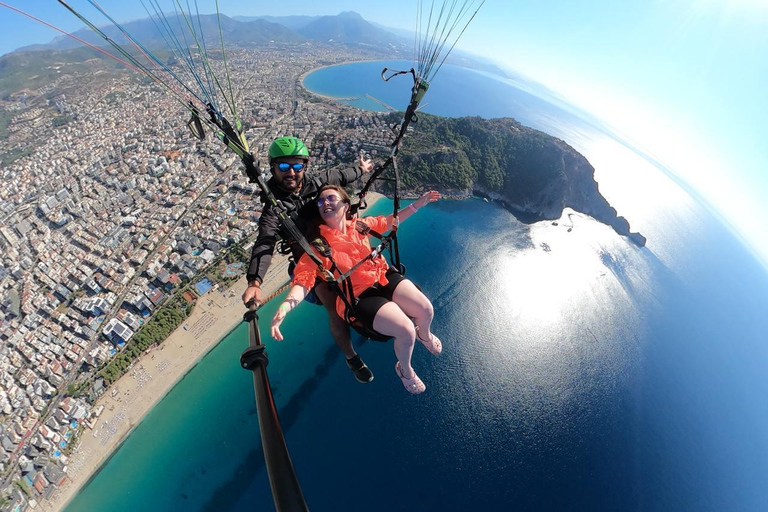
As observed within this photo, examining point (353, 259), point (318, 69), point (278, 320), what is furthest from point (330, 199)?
point (318, 69)

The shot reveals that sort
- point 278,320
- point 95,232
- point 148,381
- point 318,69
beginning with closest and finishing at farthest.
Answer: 1. point 278,320
2. point 148,381
3. point 95,232
4. point 318,69

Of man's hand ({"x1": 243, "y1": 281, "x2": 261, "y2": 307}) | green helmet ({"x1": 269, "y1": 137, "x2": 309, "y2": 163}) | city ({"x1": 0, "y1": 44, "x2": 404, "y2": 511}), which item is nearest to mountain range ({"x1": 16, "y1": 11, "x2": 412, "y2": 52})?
city ({"x1": 0, "y1": 44, "x2": 404, "y2": 511})

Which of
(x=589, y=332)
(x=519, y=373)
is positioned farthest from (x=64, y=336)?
(x=589, y=332)

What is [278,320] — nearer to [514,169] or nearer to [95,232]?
[95,232]

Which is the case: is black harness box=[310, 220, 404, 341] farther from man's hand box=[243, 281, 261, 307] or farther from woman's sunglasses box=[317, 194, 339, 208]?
man's hand box=[243, 281, 261, 307]

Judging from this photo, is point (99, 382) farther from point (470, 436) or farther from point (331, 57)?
point (331, 57)

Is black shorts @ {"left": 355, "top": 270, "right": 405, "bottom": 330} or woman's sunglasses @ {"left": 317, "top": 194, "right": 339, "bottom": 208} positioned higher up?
woman's sunglasses @ {"left": 317, "top": 194, "right": 339, "bottom": 208}
